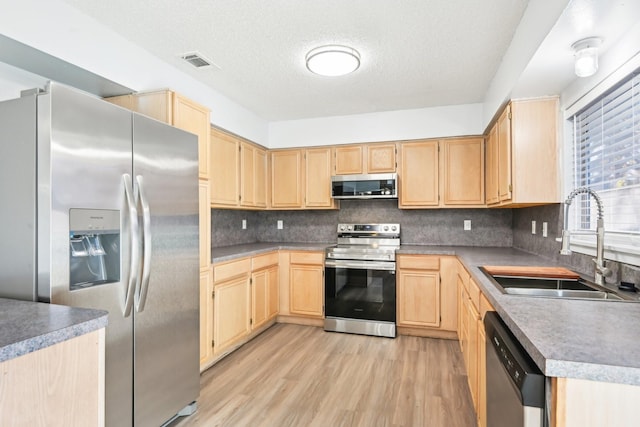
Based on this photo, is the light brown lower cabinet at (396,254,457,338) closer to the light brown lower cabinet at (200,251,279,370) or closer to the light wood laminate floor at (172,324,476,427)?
the light wood laminate floor at (172,324,476,427)

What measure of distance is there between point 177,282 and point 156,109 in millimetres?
1154

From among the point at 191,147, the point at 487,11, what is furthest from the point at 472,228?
the point at 191,147

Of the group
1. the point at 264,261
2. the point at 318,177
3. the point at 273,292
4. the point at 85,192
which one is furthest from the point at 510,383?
the point at 318,177

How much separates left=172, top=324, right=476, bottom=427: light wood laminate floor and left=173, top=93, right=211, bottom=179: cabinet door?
1.59 m

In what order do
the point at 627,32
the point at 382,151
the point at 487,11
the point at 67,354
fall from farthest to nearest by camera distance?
1. the point at 382,151
2. the point at 487,11
3. the point at 627,32
4. the point at 67,354

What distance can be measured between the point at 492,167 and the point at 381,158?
1175 millimetres

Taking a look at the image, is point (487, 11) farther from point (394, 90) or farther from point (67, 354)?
point (67, 354)

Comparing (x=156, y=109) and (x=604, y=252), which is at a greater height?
(x=156, y=109)

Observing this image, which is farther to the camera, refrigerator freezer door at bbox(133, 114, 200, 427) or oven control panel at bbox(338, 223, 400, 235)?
oven control panel at bbox(338, 223, 400, 235)

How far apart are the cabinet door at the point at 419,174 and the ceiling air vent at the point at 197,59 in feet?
7.22

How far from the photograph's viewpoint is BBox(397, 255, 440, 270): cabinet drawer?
341 centimetres

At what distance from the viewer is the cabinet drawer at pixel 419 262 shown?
3.41 metres

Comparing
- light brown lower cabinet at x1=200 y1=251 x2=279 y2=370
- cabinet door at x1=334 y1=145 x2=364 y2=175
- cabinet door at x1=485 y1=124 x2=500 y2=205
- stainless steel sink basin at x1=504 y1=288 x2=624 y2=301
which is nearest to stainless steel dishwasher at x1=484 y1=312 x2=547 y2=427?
stainless steel sink basin at x1=504 y1=288 x2=624 y2=301

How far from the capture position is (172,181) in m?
1.98
